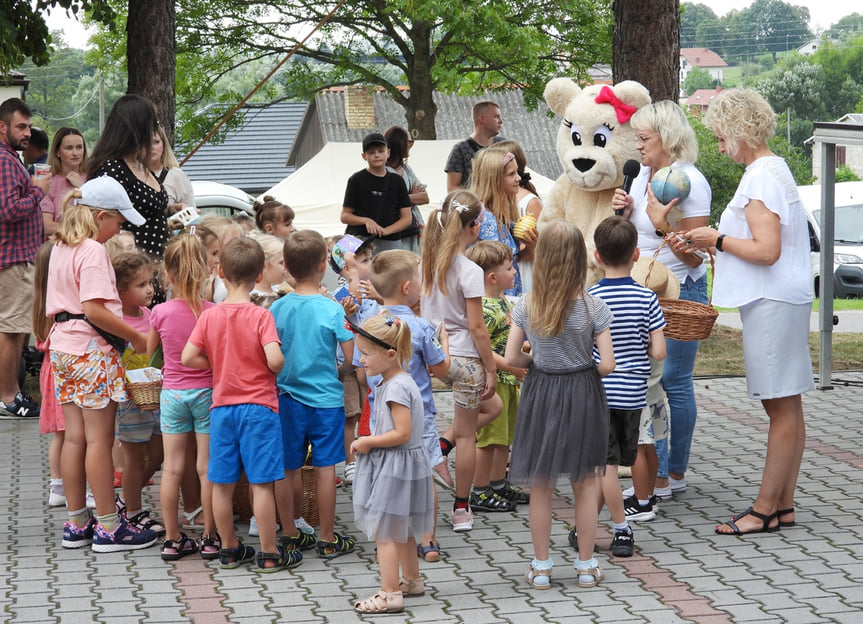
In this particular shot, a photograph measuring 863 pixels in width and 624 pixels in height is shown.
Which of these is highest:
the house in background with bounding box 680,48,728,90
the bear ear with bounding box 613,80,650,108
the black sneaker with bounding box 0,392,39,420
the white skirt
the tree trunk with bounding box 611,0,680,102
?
the house in background with bounding box 680,48,728,90

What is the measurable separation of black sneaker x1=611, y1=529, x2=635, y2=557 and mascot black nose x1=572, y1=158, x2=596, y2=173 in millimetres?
2833

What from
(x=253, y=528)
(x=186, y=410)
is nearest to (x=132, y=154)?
(x=186, y=410)

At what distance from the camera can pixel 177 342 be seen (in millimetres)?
5168

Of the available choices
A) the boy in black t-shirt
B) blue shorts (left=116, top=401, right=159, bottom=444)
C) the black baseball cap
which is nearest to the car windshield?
the boy in black t-shirt

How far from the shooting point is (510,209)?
21.6 ft

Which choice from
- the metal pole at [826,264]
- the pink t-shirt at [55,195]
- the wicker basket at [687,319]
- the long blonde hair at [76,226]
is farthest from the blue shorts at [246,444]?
the metal pole at [826,264]

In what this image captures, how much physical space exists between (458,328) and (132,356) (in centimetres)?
163

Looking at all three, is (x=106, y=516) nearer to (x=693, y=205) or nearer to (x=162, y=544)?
(x=162, y=544)

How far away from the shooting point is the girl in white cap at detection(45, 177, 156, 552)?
206 inches

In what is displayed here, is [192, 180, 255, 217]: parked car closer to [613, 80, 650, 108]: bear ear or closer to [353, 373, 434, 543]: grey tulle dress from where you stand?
[613, 80, 650, 108]: bear ear

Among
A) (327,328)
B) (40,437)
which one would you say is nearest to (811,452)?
(327,328)

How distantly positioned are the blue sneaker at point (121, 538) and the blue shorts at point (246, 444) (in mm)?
739

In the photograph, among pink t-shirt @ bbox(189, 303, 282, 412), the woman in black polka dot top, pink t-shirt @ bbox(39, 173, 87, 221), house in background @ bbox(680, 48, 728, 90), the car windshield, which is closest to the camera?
pink t-shirt @ bbox(189, 303, 282, 412)

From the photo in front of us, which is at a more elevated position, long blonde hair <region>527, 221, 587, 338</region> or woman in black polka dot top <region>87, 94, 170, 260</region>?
woman in black polka dot top <region>87, 94, 170, 260</region>
